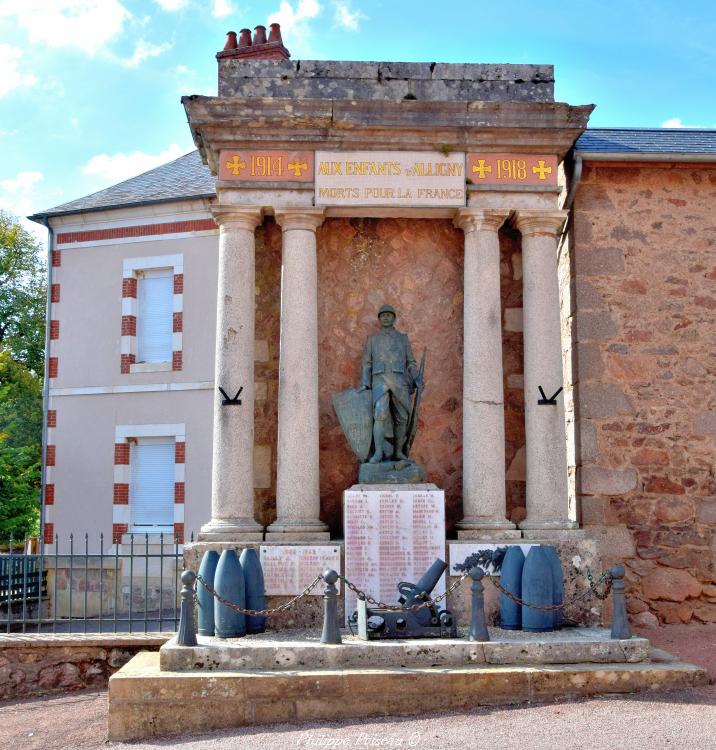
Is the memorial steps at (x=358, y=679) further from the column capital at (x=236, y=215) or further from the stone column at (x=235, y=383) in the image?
the column capital at (x=236, y=215)

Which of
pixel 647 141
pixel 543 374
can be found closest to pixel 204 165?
pixel 647 141

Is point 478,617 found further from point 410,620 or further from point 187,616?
point 187,616

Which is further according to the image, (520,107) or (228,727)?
(520,107)

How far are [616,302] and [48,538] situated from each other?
35.9ft

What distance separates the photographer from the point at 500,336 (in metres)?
8.99

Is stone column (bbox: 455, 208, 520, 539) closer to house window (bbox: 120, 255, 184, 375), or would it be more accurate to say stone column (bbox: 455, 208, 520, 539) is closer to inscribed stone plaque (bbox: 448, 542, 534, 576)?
inscribed stone plaque (bbox: 448, 542, 534, 576)

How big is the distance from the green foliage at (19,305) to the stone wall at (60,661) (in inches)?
596

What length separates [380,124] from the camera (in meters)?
8.96

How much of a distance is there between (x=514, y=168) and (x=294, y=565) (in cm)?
446

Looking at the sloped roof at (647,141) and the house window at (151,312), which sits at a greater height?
the sloped roof at (647,141)

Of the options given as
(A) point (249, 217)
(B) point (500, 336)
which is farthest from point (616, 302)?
(A) point (249, 217)

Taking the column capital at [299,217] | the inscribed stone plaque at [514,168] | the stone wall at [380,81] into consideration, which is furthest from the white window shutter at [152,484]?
the inscribed stone plaque at [514,168]

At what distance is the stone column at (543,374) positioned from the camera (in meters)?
8.77

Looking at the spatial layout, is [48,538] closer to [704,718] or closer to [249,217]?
[249,217]
